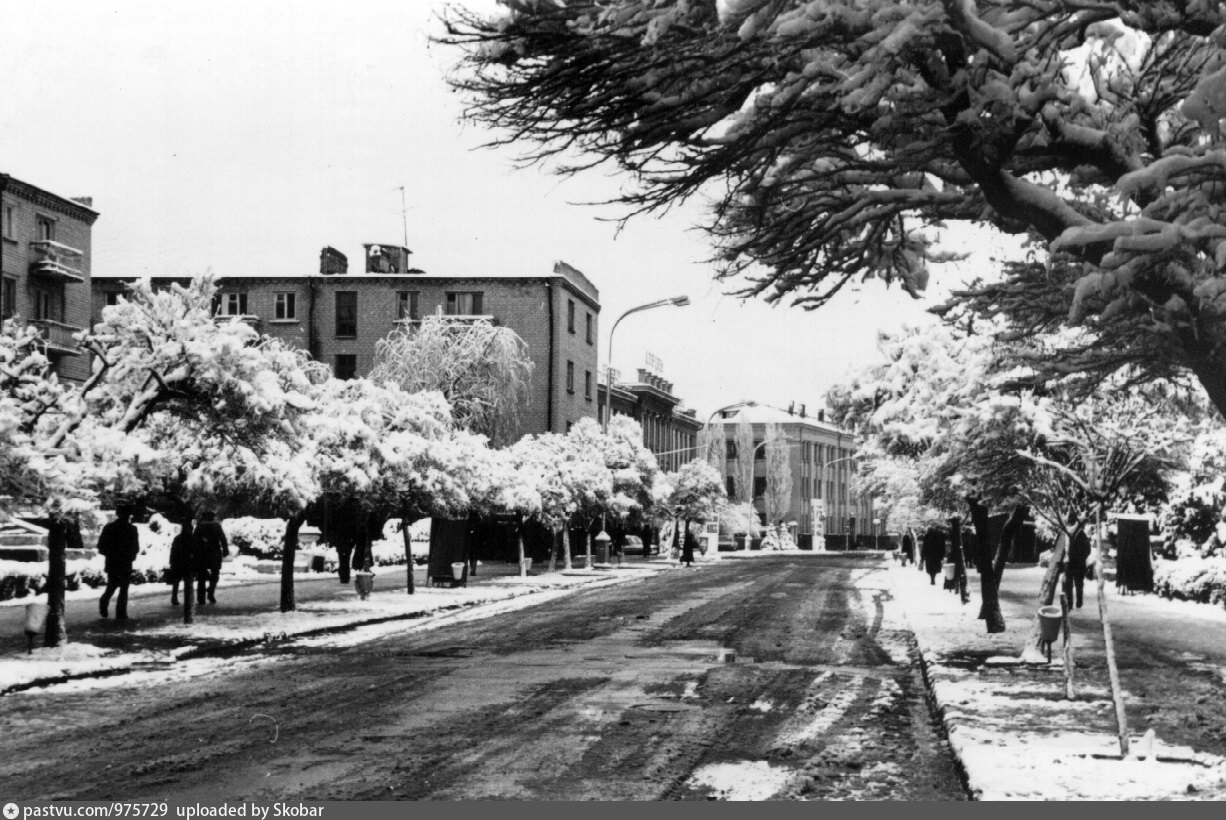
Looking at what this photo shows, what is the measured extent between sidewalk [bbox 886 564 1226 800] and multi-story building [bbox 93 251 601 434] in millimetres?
40002

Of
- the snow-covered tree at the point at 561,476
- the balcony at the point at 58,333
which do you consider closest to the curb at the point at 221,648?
the snow-covered tree at the point at 561,476

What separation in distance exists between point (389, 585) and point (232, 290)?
32.2 meters

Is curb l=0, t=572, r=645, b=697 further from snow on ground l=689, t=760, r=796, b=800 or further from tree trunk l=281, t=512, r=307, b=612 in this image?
snow on ground l=689, t=760, r=796, b=800

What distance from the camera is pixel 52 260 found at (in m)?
48.4

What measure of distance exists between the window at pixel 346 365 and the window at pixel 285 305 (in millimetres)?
2856

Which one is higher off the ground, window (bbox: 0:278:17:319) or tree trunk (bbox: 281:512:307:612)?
window (bbox: 0:278:17:319)

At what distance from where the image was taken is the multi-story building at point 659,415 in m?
87.2

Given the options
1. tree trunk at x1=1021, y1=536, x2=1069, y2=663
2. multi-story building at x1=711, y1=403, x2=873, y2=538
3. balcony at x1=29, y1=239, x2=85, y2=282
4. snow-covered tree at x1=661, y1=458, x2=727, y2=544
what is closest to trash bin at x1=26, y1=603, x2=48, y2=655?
tree trunk at x1=1021, y1=536, x2=1069, y2=663

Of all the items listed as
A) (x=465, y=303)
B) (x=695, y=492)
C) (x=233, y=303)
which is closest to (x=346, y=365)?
(x=465, y=303)

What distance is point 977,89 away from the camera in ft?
29.7

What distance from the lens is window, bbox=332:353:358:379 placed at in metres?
62.5

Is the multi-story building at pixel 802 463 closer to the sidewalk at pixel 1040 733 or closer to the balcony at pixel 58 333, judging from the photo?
the balcony at pixel 58 333

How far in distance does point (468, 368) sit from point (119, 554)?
30.2 meters

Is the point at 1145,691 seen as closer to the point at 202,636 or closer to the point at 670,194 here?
the point at 670,194
